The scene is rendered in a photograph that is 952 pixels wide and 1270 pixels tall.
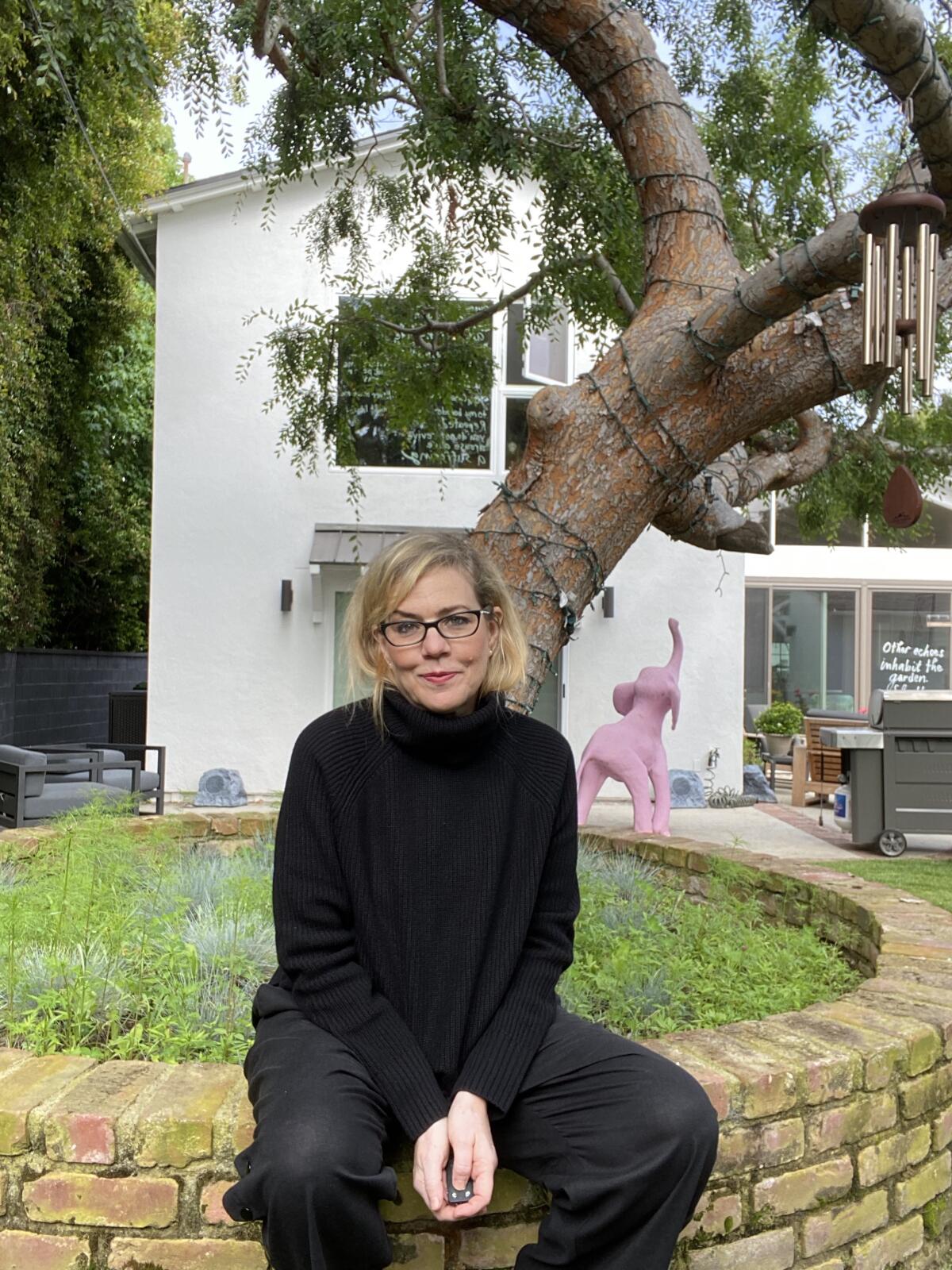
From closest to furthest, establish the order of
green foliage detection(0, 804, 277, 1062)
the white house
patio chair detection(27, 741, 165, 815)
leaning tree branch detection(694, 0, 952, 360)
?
green foliage detection(0, 804, 277, 1062) → leaning tree branch detection(694, 0, 952, 360) → patio chair detection(27, 741, 165, 815) → the white house

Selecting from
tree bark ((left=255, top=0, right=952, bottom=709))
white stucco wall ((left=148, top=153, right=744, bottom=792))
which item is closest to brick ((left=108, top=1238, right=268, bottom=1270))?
tree bark ((left=255, top=0, right=952, bottom=709))

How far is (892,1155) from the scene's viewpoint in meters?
2.48

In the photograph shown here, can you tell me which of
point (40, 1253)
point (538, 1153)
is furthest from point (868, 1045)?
point (40, 1253)

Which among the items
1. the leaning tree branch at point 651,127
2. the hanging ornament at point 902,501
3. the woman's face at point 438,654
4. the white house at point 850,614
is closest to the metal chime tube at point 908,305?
the leaning tree branch at point 651,127

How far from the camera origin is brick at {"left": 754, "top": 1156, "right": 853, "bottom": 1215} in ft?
7.47

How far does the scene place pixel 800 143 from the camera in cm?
645

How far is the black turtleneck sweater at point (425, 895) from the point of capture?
6.49 feet

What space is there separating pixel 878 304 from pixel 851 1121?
6.04 ft

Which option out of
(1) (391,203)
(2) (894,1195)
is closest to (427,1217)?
(2) (894,1195)

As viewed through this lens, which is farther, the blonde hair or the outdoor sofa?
the outdoor sofa

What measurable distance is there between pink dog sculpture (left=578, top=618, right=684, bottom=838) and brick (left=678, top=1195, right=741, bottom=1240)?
195 inches

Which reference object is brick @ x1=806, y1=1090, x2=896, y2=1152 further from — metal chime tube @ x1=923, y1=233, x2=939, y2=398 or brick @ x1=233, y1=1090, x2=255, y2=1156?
metal chime tube @ x1=923, y1=233, x2=939, y2=398

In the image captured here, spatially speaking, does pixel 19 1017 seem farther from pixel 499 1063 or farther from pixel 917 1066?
pixel 917 1066

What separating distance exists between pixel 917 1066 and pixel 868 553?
577 inches
